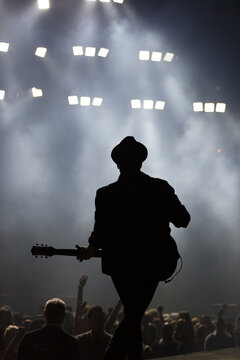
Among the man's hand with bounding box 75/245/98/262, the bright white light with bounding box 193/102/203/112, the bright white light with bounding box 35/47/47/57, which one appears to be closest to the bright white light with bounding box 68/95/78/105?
the bright white light with bounding box 35/47/47/57

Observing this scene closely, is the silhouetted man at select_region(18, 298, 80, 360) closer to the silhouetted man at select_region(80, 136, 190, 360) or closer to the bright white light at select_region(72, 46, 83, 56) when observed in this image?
the silhouetted man at select_region(80, 136, 190, 360)

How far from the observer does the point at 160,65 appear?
17672mm

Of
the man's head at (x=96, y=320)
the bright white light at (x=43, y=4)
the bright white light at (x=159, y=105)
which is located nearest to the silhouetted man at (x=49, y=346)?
the man's head at (x=96, y=320)

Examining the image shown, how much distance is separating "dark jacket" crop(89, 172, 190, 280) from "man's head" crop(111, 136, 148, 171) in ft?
0.22

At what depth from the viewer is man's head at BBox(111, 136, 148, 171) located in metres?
2.99

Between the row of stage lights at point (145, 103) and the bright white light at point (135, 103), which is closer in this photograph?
the row of stage lights at point (145, 103)

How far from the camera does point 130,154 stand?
2.99 m

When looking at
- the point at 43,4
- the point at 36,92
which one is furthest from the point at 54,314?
the point at 36,92

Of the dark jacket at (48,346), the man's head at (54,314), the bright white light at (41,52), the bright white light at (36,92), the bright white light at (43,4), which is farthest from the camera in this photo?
the bright white light at (36,92)

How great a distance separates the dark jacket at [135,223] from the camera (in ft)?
9.22

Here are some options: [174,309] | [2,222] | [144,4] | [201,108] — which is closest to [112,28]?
[144,4]

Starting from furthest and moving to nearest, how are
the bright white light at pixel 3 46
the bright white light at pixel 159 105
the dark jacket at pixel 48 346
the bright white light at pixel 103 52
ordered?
the bright white light at pixel 159 105, the bright white light at pixel 103 52, the bright white light at pixel 3 46, the dark jacket at pixel 48 346

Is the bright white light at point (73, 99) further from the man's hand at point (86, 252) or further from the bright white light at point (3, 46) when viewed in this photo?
the man's hand at point (86, 252)

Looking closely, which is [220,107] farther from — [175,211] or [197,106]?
[175,211]
